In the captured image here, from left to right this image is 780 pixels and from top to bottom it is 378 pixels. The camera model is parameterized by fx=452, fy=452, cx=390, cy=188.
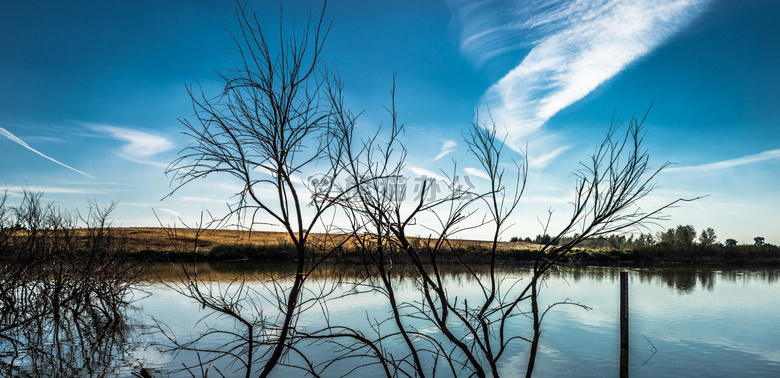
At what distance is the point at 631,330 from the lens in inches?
529

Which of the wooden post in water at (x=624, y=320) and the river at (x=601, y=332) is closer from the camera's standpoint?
the wooden post in water at (x=624, y=320)

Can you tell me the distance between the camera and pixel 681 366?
973 centimetres

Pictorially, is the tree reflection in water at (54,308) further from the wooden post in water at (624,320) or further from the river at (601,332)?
the wooden post in water at (624,320)

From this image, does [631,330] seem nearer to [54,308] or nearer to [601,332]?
[601,332]

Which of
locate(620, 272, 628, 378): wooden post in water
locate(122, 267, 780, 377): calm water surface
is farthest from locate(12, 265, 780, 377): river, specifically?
locate(620, 272, 628, 378): wooden post in water

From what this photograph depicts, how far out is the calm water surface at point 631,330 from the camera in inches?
369

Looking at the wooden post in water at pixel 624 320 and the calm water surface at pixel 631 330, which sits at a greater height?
the wooden post in water at pixel 624 320

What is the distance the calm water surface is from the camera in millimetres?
9363

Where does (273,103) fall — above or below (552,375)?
above

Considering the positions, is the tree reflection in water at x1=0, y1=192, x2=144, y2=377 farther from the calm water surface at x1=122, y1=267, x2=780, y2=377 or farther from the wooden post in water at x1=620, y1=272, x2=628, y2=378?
the wooden post in water at x1=620, y1=272, x2=628, y2=378

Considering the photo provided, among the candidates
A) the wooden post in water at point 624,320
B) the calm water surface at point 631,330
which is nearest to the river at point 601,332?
Answer: the calm water surface at point 631,330

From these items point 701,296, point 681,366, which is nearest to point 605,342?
point 681,366

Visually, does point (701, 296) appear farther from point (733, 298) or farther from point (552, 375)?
point (552, 375)

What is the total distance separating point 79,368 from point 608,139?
932cm
